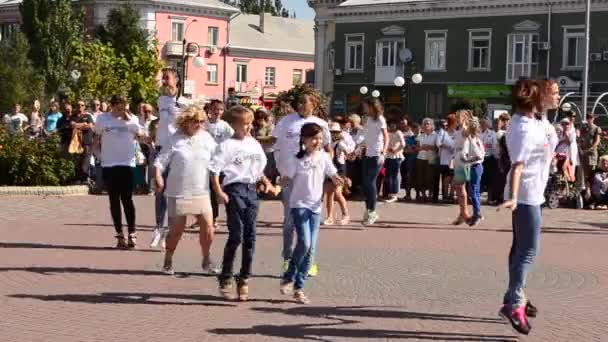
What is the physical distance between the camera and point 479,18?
62.5 meters

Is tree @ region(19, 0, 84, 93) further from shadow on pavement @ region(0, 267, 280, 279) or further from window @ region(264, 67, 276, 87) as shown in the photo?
shadow on pavement @ region(0, 267, 280, 279)

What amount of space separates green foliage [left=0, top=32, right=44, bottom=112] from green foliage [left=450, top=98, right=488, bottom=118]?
23.3 metres

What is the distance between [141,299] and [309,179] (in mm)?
1779

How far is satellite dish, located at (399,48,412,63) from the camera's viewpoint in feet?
214

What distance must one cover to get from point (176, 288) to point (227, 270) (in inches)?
29.7

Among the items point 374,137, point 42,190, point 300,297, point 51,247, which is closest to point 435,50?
point 42,190

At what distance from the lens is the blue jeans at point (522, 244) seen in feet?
27.4

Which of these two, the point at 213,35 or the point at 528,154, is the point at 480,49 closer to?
the point at 213,35

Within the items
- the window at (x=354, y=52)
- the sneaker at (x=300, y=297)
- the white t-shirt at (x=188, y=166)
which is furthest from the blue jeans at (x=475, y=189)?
the window at (x=354, y=52)

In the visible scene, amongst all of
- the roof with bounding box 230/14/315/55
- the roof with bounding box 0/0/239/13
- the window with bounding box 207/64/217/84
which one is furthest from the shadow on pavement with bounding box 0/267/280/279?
the roof with bounding box 230/14/315/55

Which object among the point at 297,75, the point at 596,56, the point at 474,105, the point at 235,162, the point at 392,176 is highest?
the point at 596,56

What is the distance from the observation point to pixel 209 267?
11.0 metres

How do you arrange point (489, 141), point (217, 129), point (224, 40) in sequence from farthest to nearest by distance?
1. point (224, 40)
2. point (489, 141)
3. point (217, 129)

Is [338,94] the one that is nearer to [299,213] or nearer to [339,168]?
[339,168]
